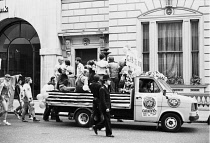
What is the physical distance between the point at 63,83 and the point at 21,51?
11.5 metres

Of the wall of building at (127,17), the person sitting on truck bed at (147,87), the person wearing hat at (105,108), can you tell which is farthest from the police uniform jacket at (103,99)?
the wall of building at (127,17)

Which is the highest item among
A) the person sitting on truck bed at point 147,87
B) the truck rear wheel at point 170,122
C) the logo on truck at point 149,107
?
the person sitting on truck bed at point 147,87

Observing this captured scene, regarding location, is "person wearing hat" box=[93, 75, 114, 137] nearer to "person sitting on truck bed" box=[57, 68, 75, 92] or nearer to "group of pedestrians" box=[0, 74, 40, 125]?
"person sitting on truck bed" box=[57, 68, 75, 92]

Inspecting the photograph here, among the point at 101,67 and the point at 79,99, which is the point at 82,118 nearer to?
the point at 79,99

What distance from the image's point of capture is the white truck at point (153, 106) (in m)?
12.2

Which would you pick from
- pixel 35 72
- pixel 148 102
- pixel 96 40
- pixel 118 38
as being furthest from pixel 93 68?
pixel 35 72

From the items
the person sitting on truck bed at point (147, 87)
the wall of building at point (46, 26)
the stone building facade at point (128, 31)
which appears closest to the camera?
the person sitting on truck bed at point (147, 87)

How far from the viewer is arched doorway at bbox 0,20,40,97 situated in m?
23.9

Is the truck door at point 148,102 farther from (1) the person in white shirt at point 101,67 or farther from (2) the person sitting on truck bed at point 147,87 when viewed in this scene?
(1) the person in white shirt at point 101,67

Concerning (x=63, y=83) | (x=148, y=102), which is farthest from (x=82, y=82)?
(x=148, y=102)

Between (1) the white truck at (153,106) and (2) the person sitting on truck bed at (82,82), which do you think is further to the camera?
(2) the person sitting on truck bed at (82,82)

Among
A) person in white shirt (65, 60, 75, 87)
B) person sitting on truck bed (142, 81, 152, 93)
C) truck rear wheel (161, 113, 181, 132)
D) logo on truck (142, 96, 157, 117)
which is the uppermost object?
person in white shirt (65, 60, 75, 87)

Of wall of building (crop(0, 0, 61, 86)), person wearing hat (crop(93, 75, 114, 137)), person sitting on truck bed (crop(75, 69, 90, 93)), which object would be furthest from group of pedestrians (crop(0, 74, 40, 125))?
wall of building (crop(0, 0, 61, 86))

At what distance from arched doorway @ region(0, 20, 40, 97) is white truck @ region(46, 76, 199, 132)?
11413mm
